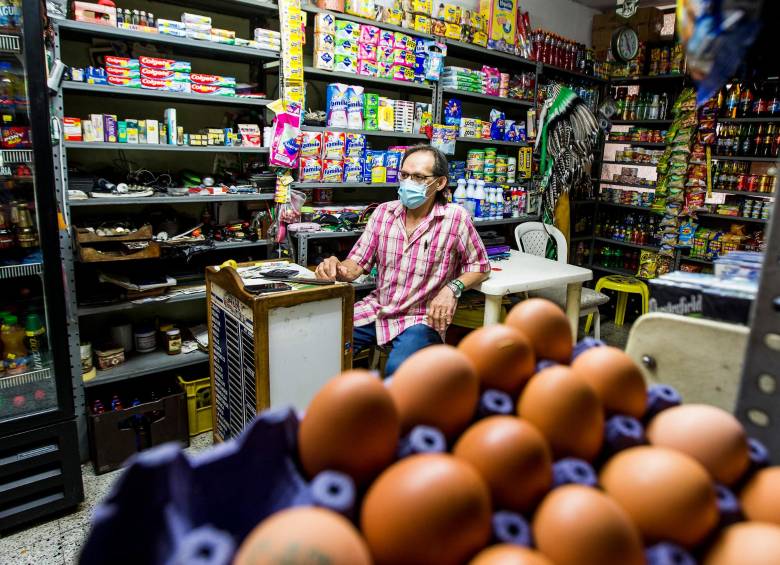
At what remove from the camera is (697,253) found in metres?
5.16

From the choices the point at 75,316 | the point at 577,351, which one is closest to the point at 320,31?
the point at 75,316

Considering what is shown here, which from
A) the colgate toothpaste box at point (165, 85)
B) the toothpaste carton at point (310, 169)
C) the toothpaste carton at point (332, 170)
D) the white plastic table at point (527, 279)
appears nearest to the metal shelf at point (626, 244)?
the white plastic table at point (527, 279)

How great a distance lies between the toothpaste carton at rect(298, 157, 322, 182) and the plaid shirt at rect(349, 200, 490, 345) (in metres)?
0.62

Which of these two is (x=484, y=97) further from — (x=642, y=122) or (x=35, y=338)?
(x=35, y=338)

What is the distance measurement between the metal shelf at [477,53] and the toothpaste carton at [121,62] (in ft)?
7.36

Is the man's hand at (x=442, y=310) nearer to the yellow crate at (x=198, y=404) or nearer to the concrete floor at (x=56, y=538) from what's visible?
the yellow crate at (x=198, y=404)

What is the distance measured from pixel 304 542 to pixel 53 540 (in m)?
2.36

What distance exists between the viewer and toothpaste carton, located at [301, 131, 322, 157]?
3275 mm

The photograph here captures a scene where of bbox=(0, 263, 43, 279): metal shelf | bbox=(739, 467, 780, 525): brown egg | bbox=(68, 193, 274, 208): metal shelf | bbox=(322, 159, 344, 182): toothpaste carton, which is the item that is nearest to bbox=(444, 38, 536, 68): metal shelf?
bbox=(322, 159, 344, 182): toothpaste carton

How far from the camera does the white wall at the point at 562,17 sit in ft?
17.2

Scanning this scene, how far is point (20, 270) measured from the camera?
85.6 inches

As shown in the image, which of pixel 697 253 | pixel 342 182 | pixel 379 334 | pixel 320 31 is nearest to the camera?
pixel 379 334

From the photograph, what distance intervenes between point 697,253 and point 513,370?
5.10 metres

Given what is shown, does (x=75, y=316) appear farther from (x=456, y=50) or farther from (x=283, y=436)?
(x=456, y=50)
